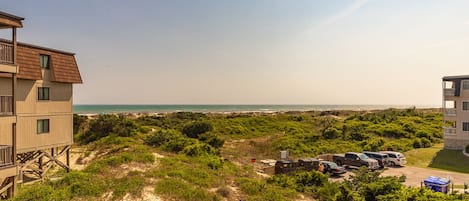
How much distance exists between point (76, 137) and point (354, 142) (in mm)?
31051

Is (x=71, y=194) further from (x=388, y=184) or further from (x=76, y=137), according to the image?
(x=76, y=137)

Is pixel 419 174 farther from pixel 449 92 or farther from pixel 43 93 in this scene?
pixel 43 93

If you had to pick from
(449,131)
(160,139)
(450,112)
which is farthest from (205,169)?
(450,112)

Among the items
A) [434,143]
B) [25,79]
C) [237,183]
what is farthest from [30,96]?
[434,143]

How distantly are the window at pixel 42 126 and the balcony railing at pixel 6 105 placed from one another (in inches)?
193

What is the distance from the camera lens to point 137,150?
78.8ft

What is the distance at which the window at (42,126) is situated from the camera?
19017 mm

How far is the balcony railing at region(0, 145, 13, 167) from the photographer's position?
13.8 meters

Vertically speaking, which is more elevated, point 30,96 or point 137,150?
point 30,96

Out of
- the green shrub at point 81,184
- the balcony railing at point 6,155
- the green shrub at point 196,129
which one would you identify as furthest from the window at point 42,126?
the green shrub at point 196,129

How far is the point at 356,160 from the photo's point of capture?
1132 inches

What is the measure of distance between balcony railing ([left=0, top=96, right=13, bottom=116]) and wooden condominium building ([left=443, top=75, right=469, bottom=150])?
38972 mm

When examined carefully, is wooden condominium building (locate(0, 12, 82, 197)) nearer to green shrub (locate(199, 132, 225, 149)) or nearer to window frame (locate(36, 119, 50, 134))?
window frame (locate(36, 119, 50, 134))

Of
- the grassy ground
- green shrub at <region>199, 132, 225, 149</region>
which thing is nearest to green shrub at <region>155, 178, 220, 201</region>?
green shrub at <region>199, 132, 225, 149</region>
